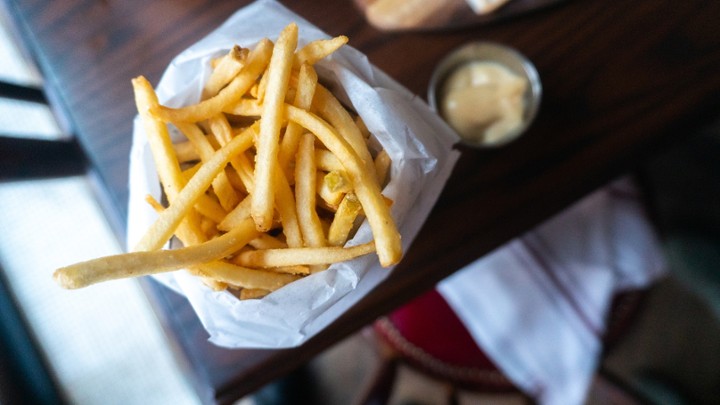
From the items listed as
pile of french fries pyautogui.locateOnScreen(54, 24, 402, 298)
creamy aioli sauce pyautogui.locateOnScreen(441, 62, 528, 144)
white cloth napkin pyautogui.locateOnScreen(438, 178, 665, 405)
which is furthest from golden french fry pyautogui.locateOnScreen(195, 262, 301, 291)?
white cloth napkin pyautogui.locateOnScreen(438, 178, 665, 405)

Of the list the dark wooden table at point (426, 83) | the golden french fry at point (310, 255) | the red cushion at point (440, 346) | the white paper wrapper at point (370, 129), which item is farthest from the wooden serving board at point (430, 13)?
the red cushion at point (440, 346)

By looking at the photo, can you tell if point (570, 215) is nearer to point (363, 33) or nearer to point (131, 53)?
point (363, 33)

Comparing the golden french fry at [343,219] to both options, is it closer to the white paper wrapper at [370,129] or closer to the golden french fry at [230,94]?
the white paper wrapper at [370,129]

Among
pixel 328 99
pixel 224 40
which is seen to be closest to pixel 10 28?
pixel 224 40

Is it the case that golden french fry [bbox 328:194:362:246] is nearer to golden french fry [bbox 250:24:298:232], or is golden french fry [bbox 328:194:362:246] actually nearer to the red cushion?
golden french fry [bbox 250:24:298:232]

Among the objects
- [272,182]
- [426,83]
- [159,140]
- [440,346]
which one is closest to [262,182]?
[272,182]

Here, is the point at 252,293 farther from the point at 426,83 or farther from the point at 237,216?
the point at 426,83
